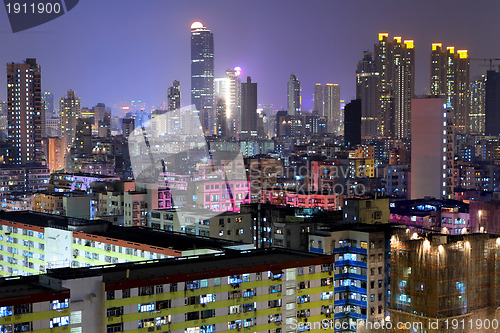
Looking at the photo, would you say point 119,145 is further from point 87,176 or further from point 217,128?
point 87,176

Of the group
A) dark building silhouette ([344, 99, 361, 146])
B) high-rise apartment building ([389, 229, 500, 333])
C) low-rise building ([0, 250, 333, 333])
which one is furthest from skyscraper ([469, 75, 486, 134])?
low-rise building ([0, 250, 333, 333])

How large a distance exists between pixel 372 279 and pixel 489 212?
7.00 m

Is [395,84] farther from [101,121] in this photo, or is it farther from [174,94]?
[101,121]

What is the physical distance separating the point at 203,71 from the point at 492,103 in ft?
Result: 65.3

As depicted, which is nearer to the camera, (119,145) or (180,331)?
(180,331)

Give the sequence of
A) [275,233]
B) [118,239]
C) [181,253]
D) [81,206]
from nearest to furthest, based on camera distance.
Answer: [181,253] → [118,239] → [275,233] → [81,206]

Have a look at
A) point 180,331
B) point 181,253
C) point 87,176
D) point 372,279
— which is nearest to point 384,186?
point 87,176

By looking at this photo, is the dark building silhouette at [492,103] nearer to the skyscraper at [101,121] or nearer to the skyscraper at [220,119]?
the skyscraper at [220,119]

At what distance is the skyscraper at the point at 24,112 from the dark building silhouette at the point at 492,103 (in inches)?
1168

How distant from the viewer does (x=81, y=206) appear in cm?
2375

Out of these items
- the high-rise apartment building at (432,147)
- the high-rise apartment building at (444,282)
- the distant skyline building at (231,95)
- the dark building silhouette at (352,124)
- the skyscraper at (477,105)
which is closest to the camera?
the high-rise apartment building at (444,282)

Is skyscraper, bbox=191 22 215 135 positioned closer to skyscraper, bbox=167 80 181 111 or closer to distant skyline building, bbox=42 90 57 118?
skyscraper, bbox=167 80 181 111

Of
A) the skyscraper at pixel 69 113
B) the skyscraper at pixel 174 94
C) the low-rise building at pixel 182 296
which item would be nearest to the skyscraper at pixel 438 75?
the skyscraper at pixel 174 94

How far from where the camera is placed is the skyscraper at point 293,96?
72162 millimetres
